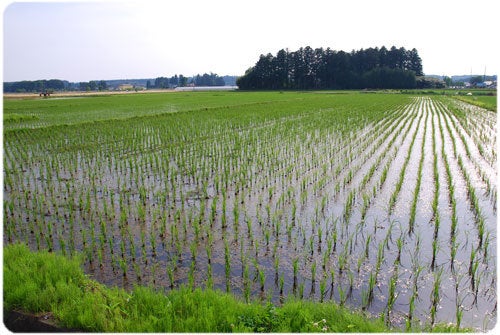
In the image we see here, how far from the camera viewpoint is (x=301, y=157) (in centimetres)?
1029

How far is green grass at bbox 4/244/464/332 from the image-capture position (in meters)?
3.22

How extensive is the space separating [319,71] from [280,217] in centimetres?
6732

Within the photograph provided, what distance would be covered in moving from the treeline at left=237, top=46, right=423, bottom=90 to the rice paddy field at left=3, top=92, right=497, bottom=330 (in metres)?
58.1

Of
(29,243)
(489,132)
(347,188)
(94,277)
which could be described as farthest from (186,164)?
(489,132)

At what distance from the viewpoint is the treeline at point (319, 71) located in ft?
221

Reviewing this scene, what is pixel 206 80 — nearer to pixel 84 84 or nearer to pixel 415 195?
pixel 84 84

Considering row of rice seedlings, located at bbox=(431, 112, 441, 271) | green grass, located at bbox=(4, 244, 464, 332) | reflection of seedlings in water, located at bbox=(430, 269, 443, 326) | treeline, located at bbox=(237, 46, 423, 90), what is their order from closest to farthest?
green grass, located at bbox=(4, 244, 464, 332) < reflection of seedlings in water, located at bbox=(430, 269, 443, 326) < row of rice seedlings, located at bbox=(431, 112, 441, 271) < treeline, located at bbox=(237, 46, 423, 90)

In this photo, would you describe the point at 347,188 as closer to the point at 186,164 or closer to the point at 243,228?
the point at 243,228

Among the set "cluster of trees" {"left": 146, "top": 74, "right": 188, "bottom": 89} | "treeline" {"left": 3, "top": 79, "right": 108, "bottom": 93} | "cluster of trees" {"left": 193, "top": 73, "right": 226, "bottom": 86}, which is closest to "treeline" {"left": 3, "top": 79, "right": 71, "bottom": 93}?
"treeline" {"left": 3, "top": 79, "right": 108, "bottom": 93}

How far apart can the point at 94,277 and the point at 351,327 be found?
9.25ft

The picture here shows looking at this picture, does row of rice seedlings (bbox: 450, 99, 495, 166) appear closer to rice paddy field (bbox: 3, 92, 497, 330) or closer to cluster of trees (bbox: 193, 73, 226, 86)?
rice paddy field (bbox: 3, 92, 497, 330)

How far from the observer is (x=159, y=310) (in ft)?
11.3

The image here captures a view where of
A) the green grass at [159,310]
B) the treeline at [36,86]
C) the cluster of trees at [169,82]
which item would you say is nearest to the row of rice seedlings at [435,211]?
the green grass at [159,310]

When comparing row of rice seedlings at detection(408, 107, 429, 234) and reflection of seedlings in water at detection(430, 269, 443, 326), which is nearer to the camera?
reflection of seedlings in water at detection(430, 269, 443, 326)
